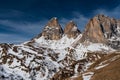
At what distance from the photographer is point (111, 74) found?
304ft

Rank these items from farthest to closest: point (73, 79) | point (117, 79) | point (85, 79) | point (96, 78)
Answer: point (73, 79) → point (85, 79) → point (96, 78) → point (117, 79)

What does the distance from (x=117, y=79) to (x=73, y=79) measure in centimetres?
2885

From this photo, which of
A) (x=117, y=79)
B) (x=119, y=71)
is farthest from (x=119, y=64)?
(x=117, y=79)

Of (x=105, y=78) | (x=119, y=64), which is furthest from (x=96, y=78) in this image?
(x=119, y=64)

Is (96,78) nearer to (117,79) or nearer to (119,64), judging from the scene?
(117,79)

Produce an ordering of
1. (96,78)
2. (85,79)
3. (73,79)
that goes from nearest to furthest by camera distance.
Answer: (96,78)
(85,79)
(73,79)

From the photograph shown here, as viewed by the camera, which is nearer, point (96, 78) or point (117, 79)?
point (117, 79)

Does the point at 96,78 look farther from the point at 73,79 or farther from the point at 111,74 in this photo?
the point at 73,79

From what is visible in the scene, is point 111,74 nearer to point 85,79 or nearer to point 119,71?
point 119,71

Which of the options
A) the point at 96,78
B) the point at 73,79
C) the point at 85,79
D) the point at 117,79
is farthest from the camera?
the point at 73,79

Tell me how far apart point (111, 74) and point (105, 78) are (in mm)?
2937

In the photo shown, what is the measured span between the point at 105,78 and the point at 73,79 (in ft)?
77.3

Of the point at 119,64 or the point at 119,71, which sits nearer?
the point at 119,71

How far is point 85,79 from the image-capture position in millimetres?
99750
